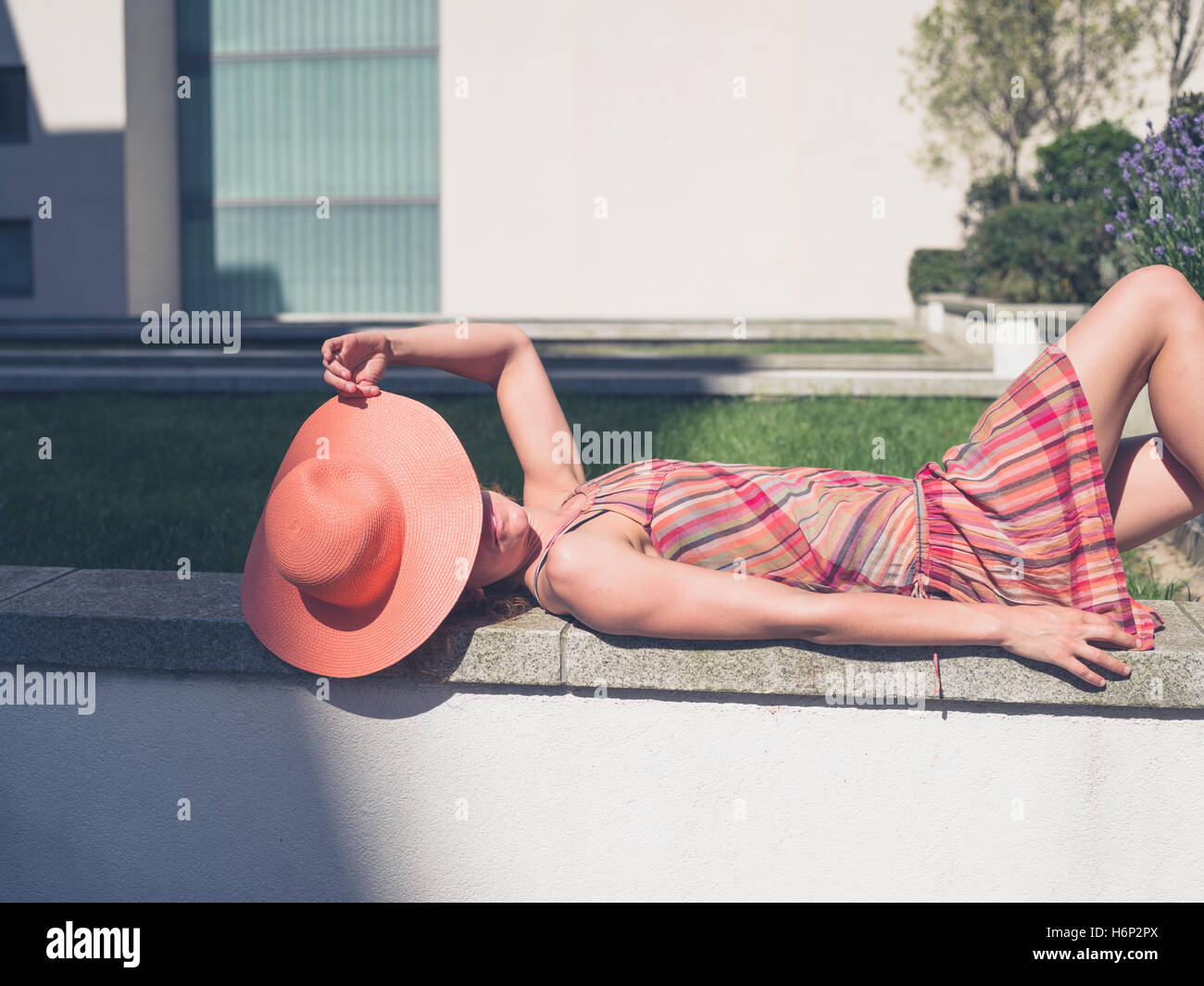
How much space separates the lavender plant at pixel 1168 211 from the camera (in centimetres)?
480

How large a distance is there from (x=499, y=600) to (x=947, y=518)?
106 centimetres

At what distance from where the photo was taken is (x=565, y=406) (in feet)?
24.3

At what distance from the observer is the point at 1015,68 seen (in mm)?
15305

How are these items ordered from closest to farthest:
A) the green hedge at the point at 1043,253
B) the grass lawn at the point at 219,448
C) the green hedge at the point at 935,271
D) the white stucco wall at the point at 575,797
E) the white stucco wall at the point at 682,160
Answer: the white stucco wall at the point at 575,797 → the grass lawn at the point at 219,448 → the green hedge at the point at 1043,253 → the green hedge at the point at 935,271 → the white stucco wall at the point at 682,160

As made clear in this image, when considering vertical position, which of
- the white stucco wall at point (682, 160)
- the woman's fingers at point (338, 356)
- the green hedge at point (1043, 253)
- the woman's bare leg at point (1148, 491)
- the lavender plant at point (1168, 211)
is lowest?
the woman's bare leg at point (1148, 491)

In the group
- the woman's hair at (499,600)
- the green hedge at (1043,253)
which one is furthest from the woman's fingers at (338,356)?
the green hedge at (1043,253)

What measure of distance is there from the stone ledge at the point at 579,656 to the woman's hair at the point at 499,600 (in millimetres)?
40

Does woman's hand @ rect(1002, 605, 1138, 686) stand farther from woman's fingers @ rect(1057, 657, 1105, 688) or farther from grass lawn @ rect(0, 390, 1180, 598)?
grass lawn @ rect(0, 390, 1180, 598)

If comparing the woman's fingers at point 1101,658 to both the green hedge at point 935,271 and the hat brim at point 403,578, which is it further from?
the green hedge at point 935,271

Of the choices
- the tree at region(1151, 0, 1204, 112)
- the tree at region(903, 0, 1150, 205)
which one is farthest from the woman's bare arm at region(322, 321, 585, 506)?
the tree at region(1151, 0, 1204, 112)

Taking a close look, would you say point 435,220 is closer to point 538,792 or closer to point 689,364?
point 689,364

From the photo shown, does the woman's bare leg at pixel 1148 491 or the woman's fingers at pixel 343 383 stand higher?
the woman's fingers at pixel 343 383

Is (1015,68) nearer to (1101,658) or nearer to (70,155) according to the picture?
(70,155)

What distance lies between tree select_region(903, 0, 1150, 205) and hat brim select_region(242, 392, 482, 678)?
14.5 m
